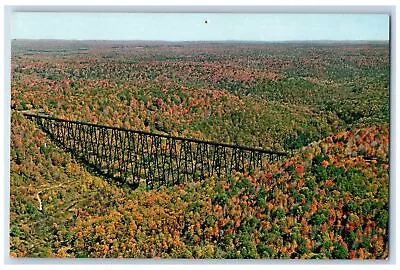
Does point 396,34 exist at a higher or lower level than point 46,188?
higher

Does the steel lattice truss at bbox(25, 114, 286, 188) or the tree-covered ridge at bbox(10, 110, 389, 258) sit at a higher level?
the steel lattice truss at bbox(25, 114, 286, 188)

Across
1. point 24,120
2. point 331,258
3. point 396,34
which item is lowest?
point 331,258

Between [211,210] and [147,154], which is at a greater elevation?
[147,154]

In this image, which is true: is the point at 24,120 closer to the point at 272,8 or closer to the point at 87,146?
the point at 87,146

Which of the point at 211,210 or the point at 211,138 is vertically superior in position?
the point at 211,138

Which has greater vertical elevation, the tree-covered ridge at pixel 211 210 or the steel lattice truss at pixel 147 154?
the steel lattice truss at pixel 147 154
